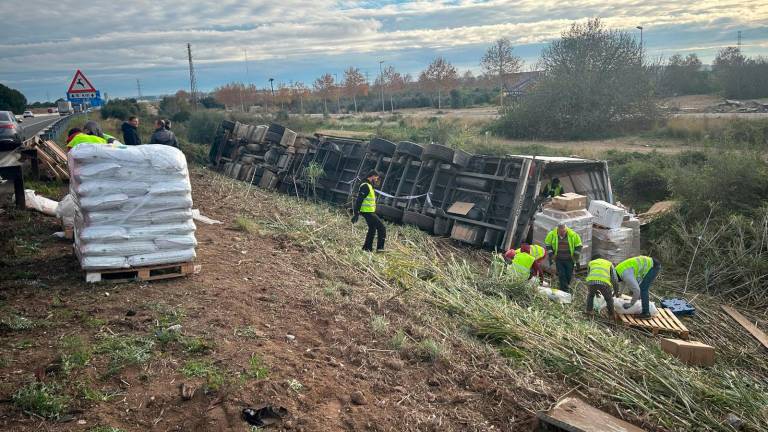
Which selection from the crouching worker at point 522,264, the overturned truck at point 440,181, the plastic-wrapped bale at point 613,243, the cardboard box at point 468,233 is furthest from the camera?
the cardboard box at point 468,233

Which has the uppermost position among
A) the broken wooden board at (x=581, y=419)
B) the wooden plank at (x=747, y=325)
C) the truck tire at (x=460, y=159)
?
the truck tire at (x=460, y=159)

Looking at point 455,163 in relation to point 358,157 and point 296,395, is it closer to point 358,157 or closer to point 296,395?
point 358,157

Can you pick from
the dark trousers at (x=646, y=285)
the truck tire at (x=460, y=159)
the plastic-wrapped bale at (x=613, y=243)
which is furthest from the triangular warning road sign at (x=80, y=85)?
the dark trousers at (x=646, y=285)

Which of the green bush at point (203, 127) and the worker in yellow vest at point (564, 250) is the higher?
the green bush at point (203, 127)

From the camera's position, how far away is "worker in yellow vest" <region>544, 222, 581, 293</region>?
9.12 meters

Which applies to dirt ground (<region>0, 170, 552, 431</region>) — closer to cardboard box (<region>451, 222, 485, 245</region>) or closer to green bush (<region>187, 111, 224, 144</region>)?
cardboard box (<region>451, 222, 485, 245</region>)

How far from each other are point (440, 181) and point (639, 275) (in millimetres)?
5951

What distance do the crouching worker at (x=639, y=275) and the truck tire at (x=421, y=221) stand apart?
502 cm

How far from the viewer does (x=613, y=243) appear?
10.7m

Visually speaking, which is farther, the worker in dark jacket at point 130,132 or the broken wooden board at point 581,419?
the worker in dark jacket at point 130,132

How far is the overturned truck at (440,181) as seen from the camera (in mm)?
11562

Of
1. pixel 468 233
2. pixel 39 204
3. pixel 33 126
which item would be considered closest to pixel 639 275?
pixel 468 233

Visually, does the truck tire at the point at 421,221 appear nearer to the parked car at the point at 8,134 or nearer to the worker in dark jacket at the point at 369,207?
the worker in dark jacket at the point at 369,207

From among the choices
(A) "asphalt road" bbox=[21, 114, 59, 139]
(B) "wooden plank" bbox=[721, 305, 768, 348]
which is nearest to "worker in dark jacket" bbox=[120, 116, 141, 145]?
(B) "wooden plank" bbox=[721, 305, 768, 348]
